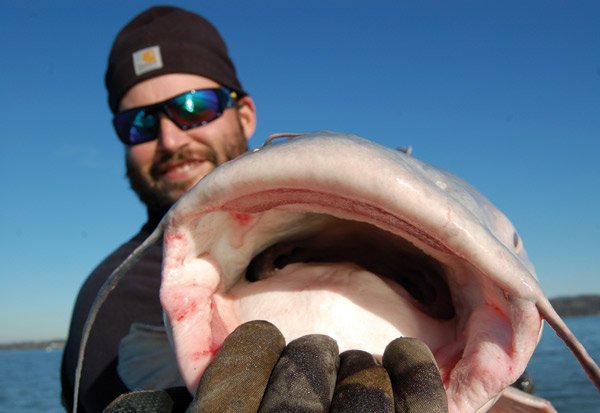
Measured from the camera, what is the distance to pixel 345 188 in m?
0.95

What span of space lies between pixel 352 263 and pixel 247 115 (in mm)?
3450

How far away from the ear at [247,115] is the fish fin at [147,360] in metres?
3.03

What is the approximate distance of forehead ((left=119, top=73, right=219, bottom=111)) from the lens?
3.80 metres

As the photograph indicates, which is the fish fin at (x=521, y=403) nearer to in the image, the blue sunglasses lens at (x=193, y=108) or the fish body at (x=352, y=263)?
the fish body at (x=352, y=263)

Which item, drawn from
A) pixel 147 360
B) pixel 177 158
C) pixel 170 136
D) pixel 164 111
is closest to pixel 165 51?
pixel 164 111

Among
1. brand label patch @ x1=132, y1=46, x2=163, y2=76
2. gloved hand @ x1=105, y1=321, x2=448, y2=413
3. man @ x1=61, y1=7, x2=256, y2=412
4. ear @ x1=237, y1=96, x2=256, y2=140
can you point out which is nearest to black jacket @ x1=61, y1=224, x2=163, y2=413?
→ man @ x1=61, y1=7, x2=256, y2=412

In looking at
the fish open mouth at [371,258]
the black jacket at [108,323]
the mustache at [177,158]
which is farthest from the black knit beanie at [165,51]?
the fish open mouth at [371,258]

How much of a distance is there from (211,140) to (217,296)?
2667 mm

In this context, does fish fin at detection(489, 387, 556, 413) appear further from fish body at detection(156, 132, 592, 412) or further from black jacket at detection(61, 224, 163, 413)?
black jacket at detection(61, 224, 163, 413)

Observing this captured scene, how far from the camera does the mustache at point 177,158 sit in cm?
367

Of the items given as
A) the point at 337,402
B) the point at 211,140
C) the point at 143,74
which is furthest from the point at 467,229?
the point at 143,74

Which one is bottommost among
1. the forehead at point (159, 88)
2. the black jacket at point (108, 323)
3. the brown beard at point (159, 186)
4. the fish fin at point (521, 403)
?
the black jacket at point (108, 323)

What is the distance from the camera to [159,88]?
3832mm

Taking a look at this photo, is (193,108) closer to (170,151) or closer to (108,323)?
(170,151)
